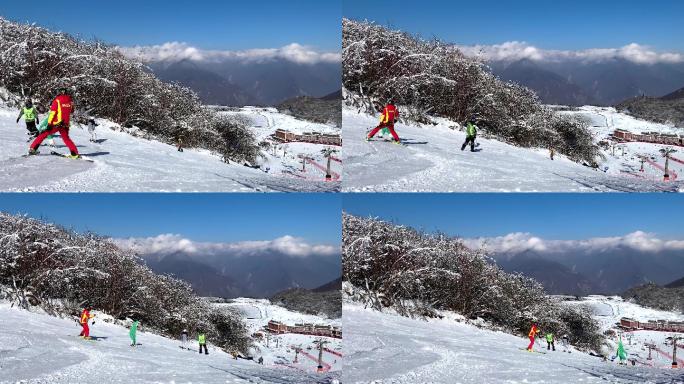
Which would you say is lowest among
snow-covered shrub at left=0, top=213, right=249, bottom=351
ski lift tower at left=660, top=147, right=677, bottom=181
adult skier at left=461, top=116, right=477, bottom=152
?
snow-covered shrub at left=0, top=213, right=249, bottom=351

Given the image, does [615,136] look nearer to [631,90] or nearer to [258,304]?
[631,90]

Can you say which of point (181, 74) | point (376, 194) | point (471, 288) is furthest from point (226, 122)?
point (471, 288)

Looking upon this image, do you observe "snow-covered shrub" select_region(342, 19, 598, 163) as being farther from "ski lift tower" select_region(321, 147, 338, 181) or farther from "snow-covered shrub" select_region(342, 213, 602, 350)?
"snow-covered shrub" select_region(342, 213, 602, 350)

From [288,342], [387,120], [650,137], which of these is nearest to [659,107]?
[650,137]

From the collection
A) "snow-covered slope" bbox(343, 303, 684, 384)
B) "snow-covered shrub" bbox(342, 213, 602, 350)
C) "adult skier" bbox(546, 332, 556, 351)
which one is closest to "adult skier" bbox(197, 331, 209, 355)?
"snow-covered slope" bbox(343, 303, 684, 384)

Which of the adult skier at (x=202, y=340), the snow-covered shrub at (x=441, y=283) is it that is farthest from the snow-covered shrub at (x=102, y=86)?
the adult skier at (x=202, y=340)

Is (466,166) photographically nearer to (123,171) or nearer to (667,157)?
(667,157)

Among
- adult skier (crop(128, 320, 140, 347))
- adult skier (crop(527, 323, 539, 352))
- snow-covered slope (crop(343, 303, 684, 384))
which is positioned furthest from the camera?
adult skier (crop(527, 323, 539, 352))

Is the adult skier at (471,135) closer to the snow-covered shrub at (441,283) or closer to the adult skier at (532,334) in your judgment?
the snow-covered shrub at (441,283)
